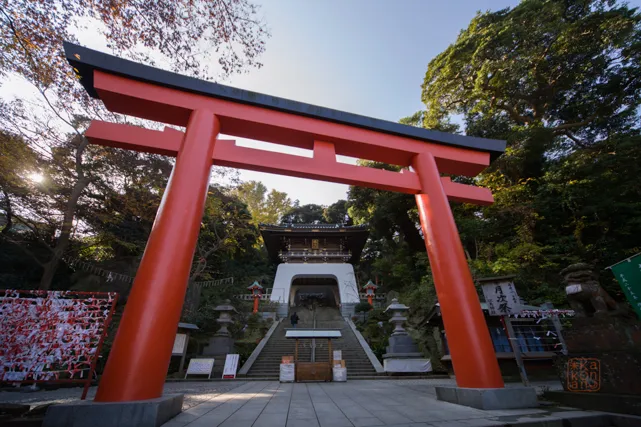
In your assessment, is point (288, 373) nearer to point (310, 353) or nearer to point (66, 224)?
point (310, 353)

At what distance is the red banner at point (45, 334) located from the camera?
3.79 meters

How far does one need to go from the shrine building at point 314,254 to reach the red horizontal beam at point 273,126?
1493 centimetres

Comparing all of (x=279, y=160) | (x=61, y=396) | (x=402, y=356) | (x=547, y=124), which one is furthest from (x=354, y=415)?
(x=547, y=124)

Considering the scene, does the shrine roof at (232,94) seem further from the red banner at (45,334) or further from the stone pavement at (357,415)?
the stone pavement at (357,415)

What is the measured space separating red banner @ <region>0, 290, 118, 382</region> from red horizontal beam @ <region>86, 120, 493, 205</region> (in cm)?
243

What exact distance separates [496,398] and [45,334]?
6.28 m

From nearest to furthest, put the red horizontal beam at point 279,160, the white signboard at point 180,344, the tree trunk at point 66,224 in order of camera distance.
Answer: the red horizontal beam at point 279,160 < the white signboard at point 180,344 < the tree trunk at point 66,224

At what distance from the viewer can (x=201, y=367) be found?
9531mm

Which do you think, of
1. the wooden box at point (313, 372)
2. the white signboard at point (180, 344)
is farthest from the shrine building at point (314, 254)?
the wooden box at point (313, 372)

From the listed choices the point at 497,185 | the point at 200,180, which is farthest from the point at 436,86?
the point at 200,180

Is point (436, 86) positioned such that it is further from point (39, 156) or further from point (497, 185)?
point (39, 156)

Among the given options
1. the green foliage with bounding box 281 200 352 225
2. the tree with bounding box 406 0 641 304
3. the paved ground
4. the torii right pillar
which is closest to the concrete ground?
the torii right pillar

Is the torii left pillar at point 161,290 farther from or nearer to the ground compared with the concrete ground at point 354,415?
farther from the ground

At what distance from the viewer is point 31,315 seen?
4.03 metres
